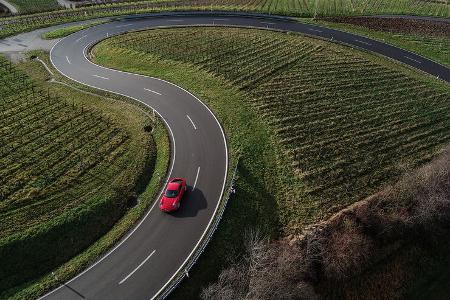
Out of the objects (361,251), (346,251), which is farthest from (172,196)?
(361,251)

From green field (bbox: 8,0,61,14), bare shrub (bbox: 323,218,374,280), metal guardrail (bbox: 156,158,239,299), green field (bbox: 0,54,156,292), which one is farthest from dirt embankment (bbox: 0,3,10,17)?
bare shrub (bbox: 323,218,374,280)

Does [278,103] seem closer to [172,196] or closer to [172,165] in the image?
[172,165]

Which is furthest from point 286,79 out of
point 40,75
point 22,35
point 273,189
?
point 22,35

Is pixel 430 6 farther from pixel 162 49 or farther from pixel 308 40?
pixel 162 49

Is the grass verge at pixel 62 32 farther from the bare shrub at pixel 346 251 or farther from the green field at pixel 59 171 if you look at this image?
the bare shrub at pixel 346 251

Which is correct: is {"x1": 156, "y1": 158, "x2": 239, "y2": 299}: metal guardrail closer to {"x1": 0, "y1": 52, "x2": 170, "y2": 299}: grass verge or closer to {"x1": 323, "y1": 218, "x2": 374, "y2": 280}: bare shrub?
{"x1": 0, "y1": 52, "x2": 170, "y2": 299}: grass verge
